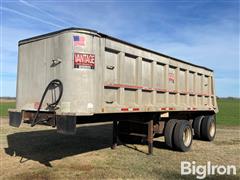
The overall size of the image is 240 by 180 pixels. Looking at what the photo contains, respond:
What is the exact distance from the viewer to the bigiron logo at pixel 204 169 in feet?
23.5

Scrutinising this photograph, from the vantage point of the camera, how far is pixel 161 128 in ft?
32.4

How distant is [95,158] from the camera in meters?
8.48

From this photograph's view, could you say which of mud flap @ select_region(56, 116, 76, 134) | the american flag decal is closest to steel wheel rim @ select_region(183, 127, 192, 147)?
mud flap @ select_region(56, 116, 76, 134)

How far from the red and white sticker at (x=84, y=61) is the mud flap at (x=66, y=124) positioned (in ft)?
3.69

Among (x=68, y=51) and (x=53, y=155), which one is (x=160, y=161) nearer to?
(x=53, y=155)

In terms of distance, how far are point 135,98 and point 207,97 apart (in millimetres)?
5747

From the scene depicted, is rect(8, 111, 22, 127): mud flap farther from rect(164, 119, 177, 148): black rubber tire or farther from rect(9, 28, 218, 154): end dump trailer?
rect(164, 119, 177, 148): black rubber tire

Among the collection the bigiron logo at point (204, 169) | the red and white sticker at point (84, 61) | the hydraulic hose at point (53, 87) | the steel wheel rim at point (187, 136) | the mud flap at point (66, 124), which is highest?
the red and white sticker at point (84, 61)

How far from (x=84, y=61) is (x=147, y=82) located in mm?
2588

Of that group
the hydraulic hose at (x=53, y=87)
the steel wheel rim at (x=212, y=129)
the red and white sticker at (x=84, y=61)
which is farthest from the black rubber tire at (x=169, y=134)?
the hydraulic hose at (x=53, y=87)

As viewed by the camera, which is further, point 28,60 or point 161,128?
point 161,128

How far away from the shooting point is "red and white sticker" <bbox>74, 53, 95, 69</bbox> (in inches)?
249

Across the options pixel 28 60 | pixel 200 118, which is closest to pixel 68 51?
pixel 28 60

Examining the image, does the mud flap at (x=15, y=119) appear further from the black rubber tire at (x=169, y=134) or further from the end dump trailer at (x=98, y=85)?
the black rubber tire at (x=169, y=134)
